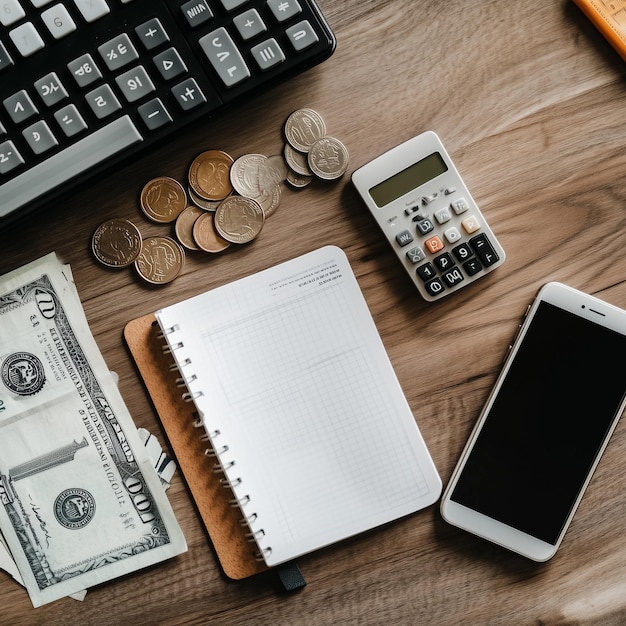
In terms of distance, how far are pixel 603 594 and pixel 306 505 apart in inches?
10.7

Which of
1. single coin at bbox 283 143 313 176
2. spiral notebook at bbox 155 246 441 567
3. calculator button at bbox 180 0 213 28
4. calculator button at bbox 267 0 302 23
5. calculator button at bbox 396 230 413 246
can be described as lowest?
spiral notebook at bbox 155 246 441 567

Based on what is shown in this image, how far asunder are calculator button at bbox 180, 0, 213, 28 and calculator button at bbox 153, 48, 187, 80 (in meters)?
0.03

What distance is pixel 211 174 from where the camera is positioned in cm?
52

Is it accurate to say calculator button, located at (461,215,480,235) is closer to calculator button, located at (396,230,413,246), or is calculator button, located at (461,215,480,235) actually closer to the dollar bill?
calculator button, located at (396,230,413,246)

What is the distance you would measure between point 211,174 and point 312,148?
0.28 ft

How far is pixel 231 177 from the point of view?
518 mm

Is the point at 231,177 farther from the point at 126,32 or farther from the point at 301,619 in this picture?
the point at 301,619

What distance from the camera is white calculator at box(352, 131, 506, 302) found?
20.1 inches

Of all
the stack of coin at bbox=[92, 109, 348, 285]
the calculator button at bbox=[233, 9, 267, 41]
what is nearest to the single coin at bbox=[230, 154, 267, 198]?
the stack of coin at bbox=[92, 109, 348, 285]

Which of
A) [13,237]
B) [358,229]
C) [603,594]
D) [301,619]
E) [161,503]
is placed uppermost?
[13,237]

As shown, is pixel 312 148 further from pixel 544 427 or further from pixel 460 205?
pixel 544 427

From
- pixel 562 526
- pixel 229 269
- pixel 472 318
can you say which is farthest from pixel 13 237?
pixel 562 526

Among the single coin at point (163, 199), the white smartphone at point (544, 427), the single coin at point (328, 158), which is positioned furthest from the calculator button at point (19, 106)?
the white smartphone at point (544, 427)

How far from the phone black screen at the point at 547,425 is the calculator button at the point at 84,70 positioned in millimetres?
391
